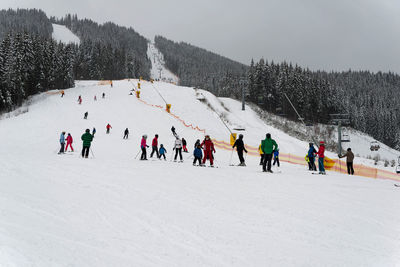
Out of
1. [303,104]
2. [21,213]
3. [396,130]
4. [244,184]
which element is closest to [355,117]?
[396,130]

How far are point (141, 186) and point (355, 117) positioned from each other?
10596cm

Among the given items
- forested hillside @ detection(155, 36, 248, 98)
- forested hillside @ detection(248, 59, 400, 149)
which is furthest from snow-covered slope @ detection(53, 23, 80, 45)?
forested hillside @ detection(248, 59, 400, 149)

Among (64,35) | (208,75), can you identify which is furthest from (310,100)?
(64,35)

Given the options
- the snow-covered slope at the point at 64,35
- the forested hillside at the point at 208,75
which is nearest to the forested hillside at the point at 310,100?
the forested hillside at the point at 208,75

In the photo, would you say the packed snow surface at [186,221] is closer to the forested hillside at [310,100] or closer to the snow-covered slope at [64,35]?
the forested hillside at [310,100]

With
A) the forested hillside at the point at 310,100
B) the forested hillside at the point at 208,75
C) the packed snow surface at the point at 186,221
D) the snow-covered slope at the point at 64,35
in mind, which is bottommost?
the packed snow surface at the point at 186,221

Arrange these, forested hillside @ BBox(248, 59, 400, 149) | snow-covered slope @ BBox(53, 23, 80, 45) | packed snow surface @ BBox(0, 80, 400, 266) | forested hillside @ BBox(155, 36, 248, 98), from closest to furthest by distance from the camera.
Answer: packed snow surface @ BBox(0, 80, 400, 266) → forested hillside @ BBox(248, 59, 400, 149) → forested hillside @ BBox(155, 36, 248, 98) → snow-covered slope @ BBox(53, 23, 80, 45)

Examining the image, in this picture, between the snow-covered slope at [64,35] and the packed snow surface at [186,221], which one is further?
the snow-covered slope at [64,35]

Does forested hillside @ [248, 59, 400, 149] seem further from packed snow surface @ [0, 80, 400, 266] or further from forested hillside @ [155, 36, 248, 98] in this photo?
packed snow surface @ [0, 80, 400, 266]

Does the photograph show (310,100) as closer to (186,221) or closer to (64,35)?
(186,221)

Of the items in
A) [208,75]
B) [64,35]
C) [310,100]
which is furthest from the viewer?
[64,35]

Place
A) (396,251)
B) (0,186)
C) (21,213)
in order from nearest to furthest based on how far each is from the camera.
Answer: (396,251) → (21,213) → (0,186)

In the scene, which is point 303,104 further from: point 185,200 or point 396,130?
point 185,200

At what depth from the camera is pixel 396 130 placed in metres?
105
